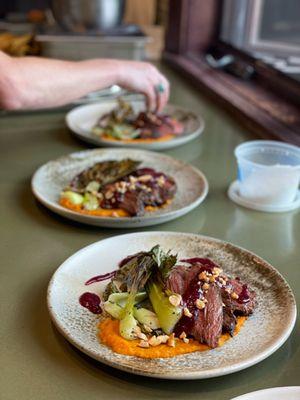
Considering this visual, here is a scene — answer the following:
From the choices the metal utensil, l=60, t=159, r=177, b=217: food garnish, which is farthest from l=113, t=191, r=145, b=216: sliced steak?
the metal utensil

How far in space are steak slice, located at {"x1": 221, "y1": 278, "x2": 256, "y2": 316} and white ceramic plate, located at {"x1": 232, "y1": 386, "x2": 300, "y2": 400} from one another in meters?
0.20

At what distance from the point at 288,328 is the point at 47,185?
0.73 metres

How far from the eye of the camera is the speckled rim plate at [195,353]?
792 mm

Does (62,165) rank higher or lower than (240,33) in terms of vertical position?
lower

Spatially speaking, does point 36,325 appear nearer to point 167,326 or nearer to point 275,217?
point 167,326

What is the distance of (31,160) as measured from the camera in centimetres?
162

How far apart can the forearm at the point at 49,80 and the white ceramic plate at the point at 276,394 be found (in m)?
1.04

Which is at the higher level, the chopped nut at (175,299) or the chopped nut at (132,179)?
the chopped nut at (175,299)

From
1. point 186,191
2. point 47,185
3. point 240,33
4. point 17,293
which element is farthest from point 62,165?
point 240,33

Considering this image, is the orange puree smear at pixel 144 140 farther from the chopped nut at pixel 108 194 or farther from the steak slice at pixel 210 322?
the steak slice at pixel 210 322

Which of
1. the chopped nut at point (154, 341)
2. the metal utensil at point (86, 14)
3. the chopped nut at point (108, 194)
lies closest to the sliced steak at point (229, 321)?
the chopped nut at point (154, 341)

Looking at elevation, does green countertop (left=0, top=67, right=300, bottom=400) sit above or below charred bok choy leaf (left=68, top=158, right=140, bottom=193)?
below

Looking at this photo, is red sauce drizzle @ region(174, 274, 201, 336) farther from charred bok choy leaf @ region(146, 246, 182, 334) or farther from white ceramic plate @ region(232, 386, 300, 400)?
white ceramic plate @ region(232, 386, 300, 400)

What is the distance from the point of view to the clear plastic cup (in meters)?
1.30
